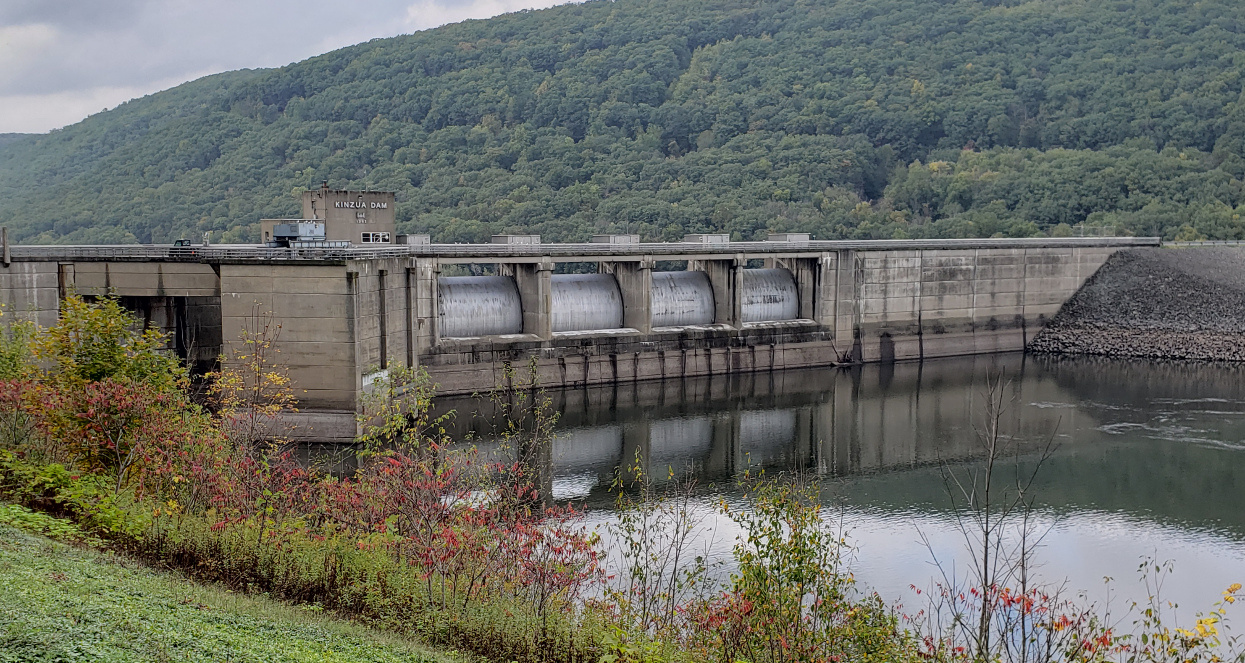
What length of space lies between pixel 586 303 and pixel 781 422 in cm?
1136

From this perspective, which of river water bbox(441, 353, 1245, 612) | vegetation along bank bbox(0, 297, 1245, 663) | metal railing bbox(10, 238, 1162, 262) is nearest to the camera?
vegetation along bank bbox(0, 297, 1245, 663)

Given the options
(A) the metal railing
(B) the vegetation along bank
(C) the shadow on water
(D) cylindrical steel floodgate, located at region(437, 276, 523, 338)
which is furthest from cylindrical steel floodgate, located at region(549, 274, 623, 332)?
(B) the vegetation along bank

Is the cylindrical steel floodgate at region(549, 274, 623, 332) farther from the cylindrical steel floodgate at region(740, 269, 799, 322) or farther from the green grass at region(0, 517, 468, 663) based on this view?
the green grass at region(0, 517, 468, 663)

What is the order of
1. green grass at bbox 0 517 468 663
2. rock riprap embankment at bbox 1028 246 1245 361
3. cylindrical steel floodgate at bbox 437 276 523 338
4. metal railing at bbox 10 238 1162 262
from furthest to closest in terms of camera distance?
rock riprap embankment at bbox 1028 246 1245 361, cylindrical steel floodgate at bbox 437 276 523 338, metal railing at bbox 10 238 1162 262, green grass at bbox 0 517 468 663

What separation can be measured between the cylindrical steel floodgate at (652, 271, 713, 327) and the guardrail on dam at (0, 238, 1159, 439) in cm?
6

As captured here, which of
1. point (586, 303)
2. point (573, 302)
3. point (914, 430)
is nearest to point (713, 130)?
point (586, 303)

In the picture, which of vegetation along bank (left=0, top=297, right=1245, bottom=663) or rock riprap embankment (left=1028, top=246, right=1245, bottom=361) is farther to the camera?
rock riprap embankment (left=1028, top=246, right=1245, bottom=361)

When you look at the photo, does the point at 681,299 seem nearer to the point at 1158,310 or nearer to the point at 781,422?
the point at 781,422

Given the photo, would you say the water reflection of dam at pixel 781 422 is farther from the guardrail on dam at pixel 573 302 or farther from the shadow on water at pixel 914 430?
the guardrail on dam at pixel 573 302

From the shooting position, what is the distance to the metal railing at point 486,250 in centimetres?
3516

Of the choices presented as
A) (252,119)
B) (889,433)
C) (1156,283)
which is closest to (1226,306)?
(1156,283)

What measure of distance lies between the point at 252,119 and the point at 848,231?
2509 inches

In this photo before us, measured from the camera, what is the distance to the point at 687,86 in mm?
123375

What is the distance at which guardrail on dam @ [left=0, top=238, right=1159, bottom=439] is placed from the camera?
33.2m
